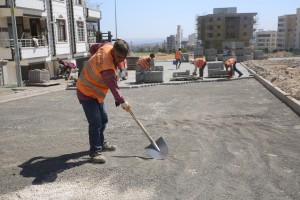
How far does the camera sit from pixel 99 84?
4258 millimetres

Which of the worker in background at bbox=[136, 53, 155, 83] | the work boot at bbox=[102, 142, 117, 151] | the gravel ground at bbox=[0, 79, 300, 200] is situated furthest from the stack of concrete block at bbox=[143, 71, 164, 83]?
the work boot at bbox=[102, 142, 117, 151]

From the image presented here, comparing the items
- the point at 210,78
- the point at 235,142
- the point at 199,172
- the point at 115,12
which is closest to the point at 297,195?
the point at 199,172

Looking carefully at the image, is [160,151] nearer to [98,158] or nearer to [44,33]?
[98,158]

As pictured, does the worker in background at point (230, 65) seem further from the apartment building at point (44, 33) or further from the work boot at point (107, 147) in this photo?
the work boot at point (107, 147)

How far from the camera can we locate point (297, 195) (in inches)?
134

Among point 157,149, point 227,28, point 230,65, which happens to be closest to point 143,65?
point 230,65

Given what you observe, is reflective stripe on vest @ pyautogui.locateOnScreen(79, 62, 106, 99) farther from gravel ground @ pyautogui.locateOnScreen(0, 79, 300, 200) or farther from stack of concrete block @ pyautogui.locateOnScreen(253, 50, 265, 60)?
stack of concrete block @ pyautogui.locateOnScreen(253, 50, 265, 60)

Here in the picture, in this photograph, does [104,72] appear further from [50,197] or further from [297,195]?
[297,195]

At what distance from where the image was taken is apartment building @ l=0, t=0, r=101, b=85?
16.3 meters

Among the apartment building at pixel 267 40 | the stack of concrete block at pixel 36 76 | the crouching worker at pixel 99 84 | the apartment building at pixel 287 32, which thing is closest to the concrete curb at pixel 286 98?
the crouching worker at pixel 99 84

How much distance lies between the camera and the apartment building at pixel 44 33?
53.4 ft

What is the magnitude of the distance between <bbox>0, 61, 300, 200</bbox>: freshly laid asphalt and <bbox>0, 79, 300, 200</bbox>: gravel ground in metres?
0.01

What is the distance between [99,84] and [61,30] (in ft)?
63.6

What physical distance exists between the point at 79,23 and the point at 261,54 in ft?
61.8
